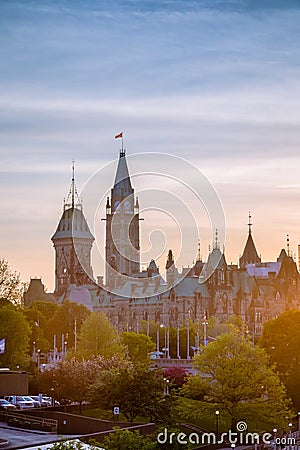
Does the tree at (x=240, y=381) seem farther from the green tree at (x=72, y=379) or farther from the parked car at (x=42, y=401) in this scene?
the parked car at (x=42, y=401)

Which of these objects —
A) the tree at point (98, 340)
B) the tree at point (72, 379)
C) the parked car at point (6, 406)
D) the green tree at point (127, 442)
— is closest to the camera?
the green tree at point (127, 442)

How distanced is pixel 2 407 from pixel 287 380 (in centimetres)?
2583

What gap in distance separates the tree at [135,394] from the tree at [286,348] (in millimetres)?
18262

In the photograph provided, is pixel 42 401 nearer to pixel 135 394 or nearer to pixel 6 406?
pixel 6 406

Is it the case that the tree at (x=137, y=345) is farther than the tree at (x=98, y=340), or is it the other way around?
the tree at (x=137, y=345)

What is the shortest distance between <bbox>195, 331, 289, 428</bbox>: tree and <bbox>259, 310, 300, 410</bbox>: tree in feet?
35.5

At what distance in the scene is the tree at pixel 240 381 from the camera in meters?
67.4

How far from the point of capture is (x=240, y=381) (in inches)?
2689

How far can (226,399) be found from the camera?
68.0 m

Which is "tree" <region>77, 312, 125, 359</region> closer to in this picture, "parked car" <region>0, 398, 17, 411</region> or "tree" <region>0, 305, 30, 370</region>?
"tree" <region>0, 305, 30, 370</region>

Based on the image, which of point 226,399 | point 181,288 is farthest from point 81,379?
point 181,288

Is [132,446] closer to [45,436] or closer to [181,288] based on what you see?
[45,436]

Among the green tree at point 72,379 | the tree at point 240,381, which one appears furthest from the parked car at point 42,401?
the tree at point 240,381

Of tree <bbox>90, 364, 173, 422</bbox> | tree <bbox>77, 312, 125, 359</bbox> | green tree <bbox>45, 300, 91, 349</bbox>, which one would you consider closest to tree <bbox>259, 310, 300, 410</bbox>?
tree <bbox>77, 312, 125, 359</bbox>
